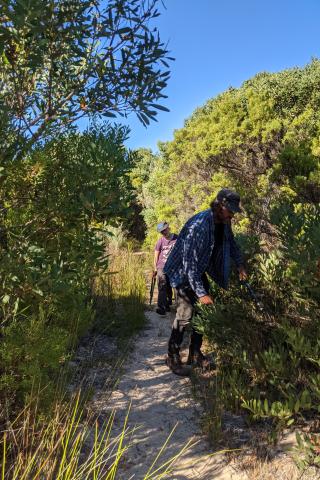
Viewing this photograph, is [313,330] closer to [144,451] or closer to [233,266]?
[233,266]

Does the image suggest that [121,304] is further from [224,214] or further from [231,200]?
[231,200]

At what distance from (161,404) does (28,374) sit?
158 cm

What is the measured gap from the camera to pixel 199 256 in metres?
3.59

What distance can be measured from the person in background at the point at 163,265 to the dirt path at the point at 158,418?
1.28 m

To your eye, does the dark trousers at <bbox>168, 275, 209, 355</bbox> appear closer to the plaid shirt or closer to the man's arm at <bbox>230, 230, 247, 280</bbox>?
the plaid shirt

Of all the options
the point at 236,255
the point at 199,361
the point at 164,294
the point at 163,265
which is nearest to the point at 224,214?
the point at 236,255

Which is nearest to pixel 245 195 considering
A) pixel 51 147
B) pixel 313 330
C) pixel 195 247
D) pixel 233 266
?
pixel 233 266

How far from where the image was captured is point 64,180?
2.36 meters

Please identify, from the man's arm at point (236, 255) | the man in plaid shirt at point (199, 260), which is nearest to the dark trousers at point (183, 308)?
the man in plaid shirt at point (199, 260)

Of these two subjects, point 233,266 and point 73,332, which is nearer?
point 73,332

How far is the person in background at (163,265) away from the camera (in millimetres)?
6169

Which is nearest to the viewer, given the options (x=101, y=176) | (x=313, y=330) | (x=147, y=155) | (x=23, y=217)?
(x=101, y=176)

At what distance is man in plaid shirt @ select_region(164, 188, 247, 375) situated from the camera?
139 inches

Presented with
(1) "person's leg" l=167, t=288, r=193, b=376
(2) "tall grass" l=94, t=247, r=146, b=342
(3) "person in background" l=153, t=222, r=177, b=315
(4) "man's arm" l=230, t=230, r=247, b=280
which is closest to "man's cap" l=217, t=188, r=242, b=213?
(4) "man's arm" l=230, t=230, r=247, b=280
